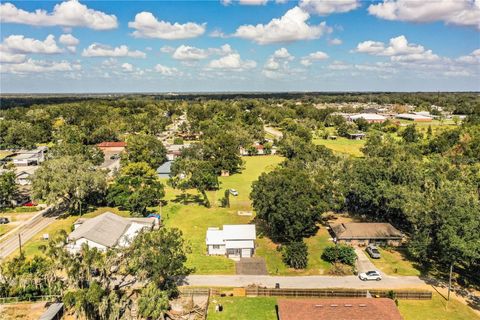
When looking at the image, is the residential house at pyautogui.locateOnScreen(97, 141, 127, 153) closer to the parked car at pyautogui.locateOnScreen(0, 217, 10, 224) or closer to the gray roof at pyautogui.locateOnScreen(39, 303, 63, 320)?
the parked car at pyautogui.locateOnScreen(0, 217, 10, 224)

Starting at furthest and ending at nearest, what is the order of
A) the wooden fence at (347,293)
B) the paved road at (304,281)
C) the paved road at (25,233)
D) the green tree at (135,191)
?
the green tree at (135,191) < the paved road at (25,233) < the paved road at (304,281) < the wooden fence at (347,293)

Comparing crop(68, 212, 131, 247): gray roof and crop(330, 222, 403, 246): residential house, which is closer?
crop(68, 212, 131, 247): gray roof

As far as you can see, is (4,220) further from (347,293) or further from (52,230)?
(347,293)

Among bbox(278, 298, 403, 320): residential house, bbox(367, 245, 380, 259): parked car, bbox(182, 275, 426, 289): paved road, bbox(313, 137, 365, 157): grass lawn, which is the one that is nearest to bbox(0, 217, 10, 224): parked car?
bbox(182, 275, 426, 289): paved road

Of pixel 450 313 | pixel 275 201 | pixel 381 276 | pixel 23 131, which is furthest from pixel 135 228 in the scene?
pixel 23 131

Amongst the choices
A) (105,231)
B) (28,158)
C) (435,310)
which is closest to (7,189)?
(105,231)

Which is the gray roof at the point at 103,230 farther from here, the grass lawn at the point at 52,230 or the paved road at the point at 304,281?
the paved road at the point at 304,281

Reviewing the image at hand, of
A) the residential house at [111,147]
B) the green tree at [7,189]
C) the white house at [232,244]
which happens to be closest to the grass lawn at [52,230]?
the green tree at [7,189]
